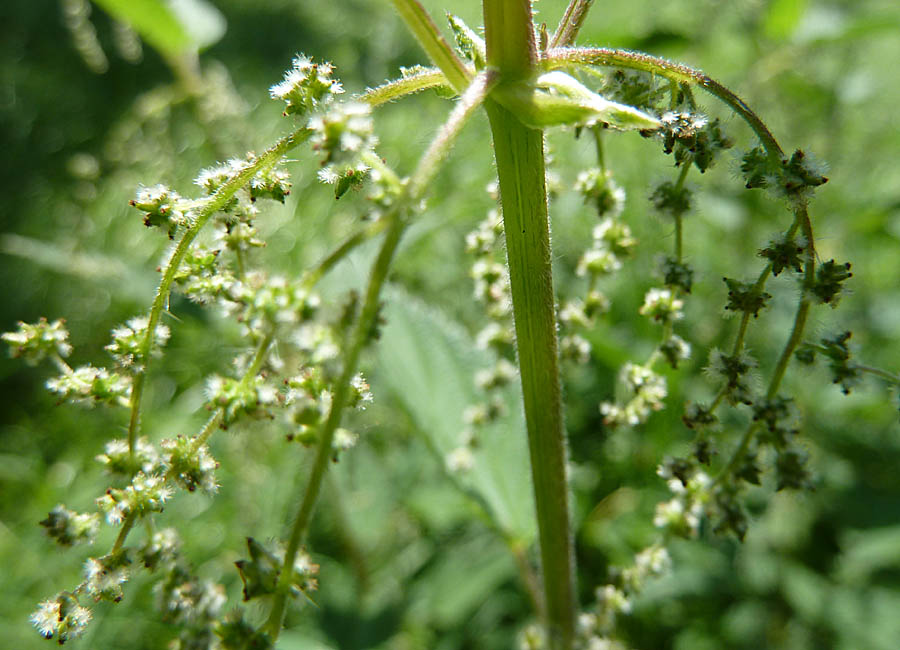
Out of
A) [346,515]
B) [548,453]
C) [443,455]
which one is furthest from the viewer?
[346,515]

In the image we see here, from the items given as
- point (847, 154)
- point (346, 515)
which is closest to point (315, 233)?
point (346, 515)

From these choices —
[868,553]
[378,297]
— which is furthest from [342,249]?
[868,553]

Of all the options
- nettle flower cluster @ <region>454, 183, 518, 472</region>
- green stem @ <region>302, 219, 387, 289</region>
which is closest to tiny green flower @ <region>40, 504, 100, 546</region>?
green stem @ <region>302, 219, 387, 289</region>

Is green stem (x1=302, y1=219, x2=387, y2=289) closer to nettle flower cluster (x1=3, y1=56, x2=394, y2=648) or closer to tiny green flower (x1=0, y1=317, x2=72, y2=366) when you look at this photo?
nettle flower cluster (x1=3, y1=56, x2=394, y2=648)

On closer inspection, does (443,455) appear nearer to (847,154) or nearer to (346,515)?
(346,515)

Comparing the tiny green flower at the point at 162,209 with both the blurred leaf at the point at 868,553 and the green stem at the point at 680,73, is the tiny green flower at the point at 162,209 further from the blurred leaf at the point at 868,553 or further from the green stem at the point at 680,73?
the blurred leaf at the point at 868,553

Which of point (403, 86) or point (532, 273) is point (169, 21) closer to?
point (403, 86)
